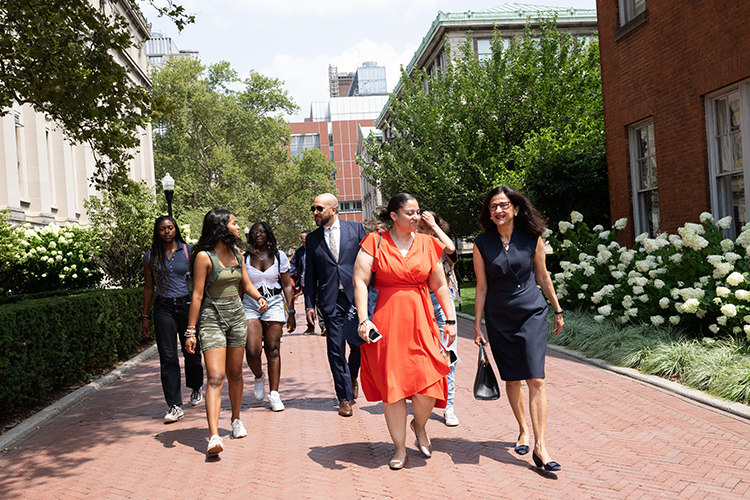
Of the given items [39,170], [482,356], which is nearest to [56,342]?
[482,356]

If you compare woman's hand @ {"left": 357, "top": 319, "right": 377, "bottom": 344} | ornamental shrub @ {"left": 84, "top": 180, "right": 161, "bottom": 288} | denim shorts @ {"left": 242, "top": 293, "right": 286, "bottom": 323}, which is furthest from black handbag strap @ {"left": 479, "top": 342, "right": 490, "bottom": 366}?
ornamental shrub @ {"left": 84, "top": 180, "right": 161, "bottom": 288}

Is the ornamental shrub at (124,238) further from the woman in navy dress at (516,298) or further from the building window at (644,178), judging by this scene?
the woman in navy dress at (516,298)

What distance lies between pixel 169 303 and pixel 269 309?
1063mm

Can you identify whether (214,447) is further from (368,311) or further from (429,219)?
(429,219)

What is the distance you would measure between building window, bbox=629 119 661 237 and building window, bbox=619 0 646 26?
2.05m

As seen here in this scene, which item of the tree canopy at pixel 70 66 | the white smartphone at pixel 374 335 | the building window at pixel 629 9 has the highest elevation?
the building window at pixel 629 9

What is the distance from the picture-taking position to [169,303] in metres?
7.66

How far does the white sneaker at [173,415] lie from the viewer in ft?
24.3

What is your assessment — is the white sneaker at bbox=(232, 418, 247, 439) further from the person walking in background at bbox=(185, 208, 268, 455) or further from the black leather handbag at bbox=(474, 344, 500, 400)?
the black leather handbag at bbox=(474, 344, 500, 400)

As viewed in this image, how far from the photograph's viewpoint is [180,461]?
592cm

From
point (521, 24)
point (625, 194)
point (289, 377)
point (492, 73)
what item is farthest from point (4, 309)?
point (521, 24)

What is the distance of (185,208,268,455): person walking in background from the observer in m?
6.05

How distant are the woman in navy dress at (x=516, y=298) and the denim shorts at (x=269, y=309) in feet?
9.54

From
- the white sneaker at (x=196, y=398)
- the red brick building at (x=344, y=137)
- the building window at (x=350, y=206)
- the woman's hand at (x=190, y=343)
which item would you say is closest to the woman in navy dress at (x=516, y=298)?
the woman's hand at (x=190, y=343)
